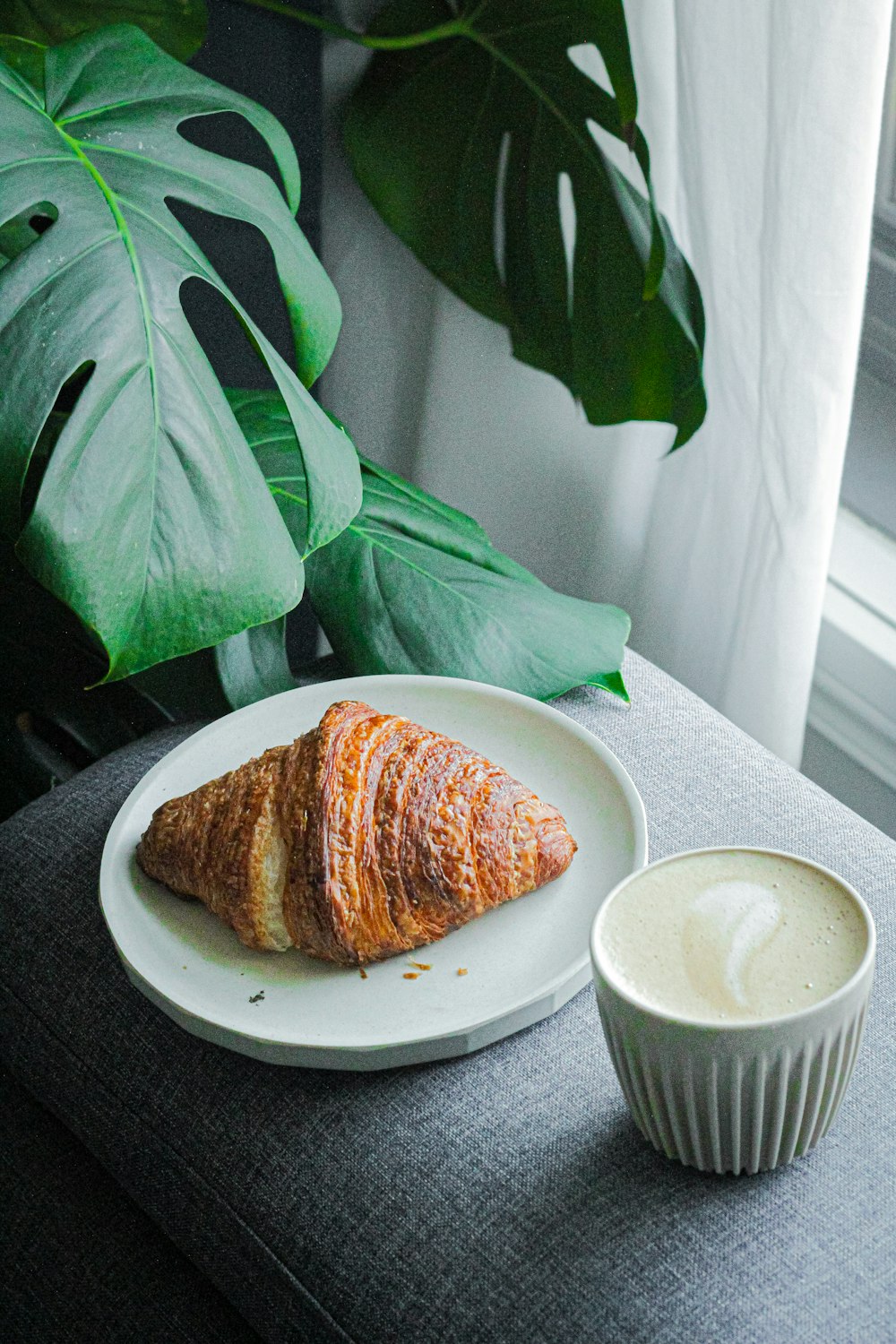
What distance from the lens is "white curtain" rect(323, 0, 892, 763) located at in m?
0.89

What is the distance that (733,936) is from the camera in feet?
1.62

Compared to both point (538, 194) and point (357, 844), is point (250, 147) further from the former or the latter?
point (357, 844)

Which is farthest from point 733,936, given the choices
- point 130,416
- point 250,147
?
point 250,147

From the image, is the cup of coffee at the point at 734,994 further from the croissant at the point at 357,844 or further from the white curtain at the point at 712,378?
the white curtain at the point at 712,378

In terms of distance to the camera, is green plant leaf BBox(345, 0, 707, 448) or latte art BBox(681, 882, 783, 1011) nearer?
latte art BBox(681, 882, 783, 1011)

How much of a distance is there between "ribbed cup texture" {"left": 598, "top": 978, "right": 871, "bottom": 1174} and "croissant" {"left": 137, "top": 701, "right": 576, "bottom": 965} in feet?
0.48

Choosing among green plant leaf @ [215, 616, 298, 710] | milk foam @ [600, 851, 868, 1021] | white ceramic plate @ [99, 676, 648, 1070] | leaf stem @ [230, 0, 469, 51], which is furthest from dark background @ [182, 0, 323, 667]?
milk foam @ [600, 851, 868, 1021]

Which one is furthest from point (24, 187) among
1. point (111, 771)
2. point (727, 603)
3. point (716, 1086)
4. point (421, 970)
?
point (727, 603)

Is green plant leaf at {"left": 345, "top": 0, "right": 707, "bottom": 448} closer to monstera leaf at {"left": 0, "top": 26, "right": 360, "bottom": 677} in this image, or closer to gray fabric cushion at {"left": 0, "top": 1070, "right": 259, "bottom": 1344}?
monstera leaf at {"left": 0, "top": 26, "right": 360, "bottom": 677}

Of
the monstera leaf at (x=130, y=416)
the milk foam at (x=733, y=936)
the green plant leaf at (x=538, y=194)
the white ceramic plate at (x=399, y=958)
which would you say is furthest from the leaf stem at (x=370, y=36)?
the milk foam at (x=733, y=936)

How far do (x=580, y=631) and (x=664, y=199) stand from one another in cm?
46

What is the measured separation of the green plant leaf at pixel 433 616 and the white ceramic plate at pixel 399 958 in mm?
69

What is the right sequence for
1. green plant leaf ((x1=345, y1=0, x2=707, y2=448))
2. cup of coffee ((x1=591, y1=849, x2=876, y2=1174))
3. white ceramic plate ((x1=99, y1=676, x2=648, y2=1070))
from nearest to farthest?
1. cup of coffee ((x1=591, y1=849, x2=876, y2=1174))
2. white ceramic plate ((x1=99, y1=676, x2=648, y2=1070))
3. green plant leaf ((x1=345, y1=0, x2=707, y2=448))

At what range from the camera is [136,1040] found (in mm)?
665
